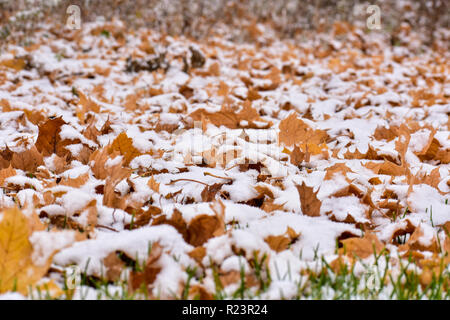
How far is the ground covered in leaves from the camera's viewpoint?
1188 mm

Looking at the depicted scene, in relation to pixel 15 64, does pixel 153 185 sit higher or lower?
lower

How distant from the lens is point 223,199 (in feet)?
5.96

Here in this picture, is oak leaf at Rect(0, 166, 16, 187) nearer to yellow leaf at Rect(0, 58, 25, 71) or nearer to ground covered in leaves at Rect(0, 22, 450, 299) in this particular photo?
ground covered in leaves at Rect(0, 22, 450, 299)

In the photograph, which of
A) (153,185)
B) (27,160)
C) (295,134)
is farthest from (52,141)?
(295,134)

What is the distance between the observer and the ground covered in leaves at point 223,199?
119cm

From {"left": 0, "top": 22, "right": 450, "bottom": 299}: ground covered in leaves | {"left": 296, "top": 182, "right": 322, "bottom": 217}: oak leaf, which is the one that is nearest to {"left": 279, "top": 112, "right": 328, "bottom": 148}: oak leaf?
Result: {"left": 0, "top": 22, "right": 450, "bottom": 299}: ground covered in leaves

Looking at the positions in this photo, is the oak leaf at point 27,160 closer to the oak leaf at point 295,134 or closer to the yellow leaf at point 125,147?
the yellow leaf at point 125,147

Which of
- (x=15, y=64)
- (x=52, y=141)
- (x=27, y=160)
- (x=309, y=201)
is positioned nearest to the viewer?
(x=309, y=201)

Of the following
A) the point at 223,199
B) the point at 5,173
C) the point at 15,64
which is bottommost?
the point at 223,199

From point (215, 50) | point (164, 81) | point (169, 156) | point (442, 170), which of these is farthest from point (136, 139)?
point (215, 50)

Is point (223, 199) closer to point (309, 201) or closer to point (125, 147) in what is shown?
point (309, 201)

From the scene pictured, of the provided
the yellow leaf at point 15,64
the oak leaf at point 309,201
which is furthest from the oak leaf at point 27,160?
the yellow leaf at point 15,64

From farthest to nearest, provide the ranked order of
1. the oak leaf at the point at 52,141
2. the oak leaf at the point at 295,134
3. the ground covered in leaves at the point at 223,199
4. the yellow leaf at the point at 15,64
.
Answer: the yellow leaf at the point at 15,64
the oak leaf at the point at 295,134
the oak leaf at the point at 52,141
the ground covered in leaves at the point at 223,199
